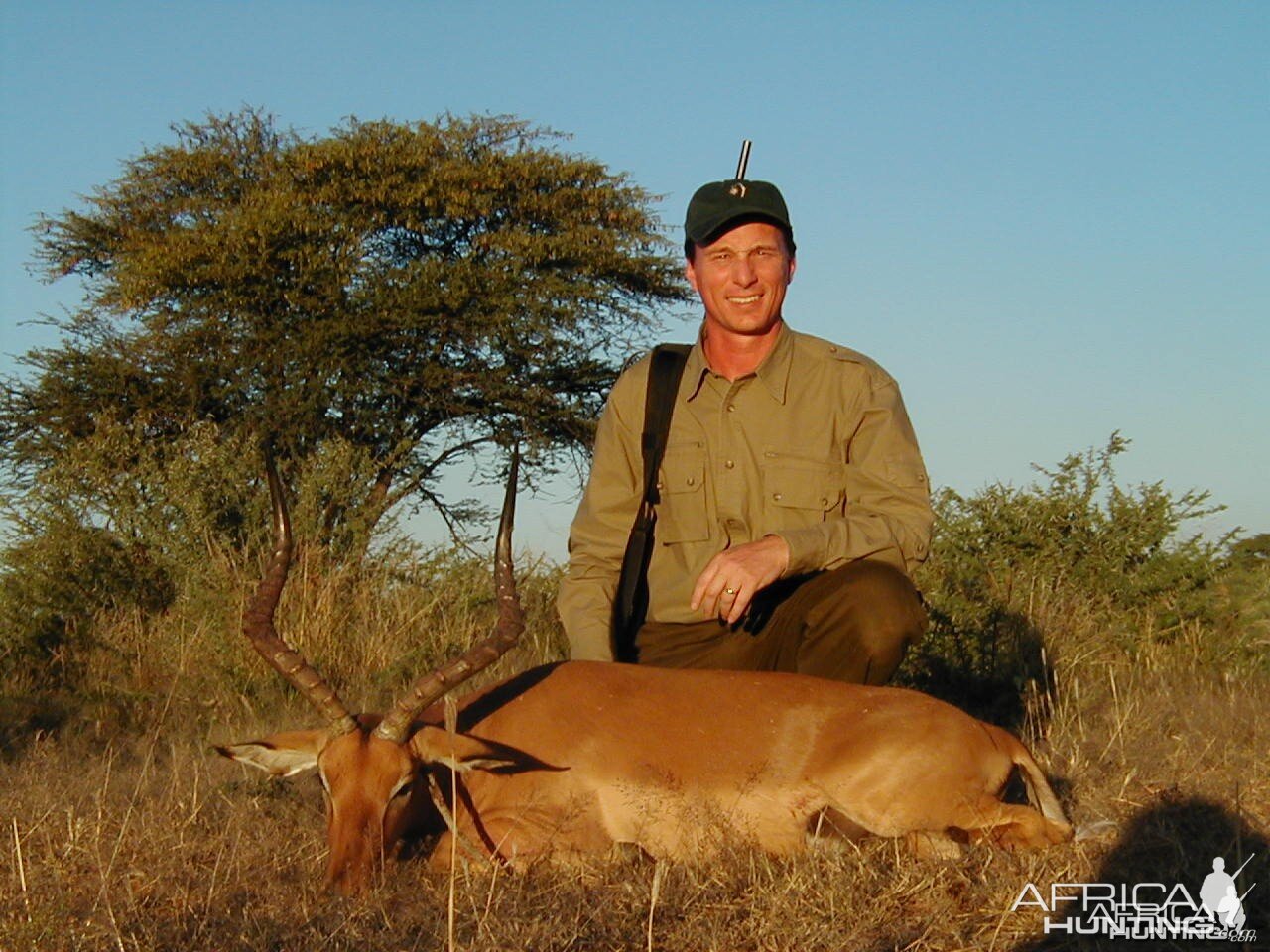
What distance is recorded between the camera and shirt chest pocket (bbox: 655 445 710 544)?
17.9 ft

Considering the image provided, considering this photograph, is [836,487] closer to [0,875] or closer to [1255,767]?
[1255,767]

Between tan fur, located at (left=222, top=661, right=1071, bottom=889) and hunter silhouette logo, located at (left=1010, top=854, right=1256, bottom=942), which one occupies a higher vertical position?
tan fur, located at (left=222, top=661, right=1071, bottom=889)

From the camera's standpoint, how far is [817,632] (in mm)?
5102

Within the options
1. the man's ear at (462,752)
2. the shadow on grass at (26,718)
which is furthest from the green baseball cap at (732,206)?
the shadow on grass at (26,718)

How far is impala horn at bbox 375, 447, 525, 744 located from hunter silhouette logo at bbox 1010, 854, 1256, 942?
1857mm

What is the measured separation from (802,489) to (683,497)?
467 mm

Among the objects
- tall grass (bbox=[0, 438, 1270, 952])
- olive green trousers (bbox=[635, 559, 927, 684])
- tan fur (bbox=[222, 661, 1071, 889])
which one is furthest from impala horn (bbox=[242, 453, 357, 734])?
olive green trousers (bbox=[635, 559, 927, 684])

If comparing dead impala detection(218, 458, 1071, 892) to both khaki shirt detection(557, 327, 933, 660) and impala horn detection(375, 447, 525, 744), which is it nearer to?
impala horn detection(375, 447, 525, 744)

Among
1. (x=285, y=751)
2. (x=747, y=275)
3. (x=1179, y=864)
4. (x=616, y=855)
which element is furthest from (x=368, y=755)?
(x=1179, y=864)

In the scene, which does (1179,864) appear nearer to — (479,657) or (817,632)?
(817,632)

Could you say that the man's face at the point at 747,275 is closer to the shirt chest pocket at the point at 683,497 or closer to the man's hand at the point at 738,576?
the shirt chest pocket at the point at 683,497


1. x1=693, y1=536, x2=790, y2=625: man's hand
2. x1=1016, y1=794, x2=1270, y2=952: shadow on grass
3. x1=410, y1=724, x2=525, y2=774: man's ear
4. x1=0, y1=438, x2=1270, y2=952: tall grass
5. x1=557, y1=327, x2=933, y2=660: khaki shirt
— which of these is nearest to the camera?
x1=1016, y1=794, x2=1270, y2=952: shadow on grass

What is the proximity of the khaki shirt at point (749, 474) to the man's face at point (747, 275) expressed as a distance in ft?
0.48

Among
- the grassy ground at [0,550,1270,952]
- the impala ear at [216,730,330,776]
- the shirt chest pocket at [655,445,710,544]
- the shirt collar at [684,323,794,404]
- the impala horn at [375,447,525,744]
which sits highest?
the shirt collar at [684,323,794,404]
